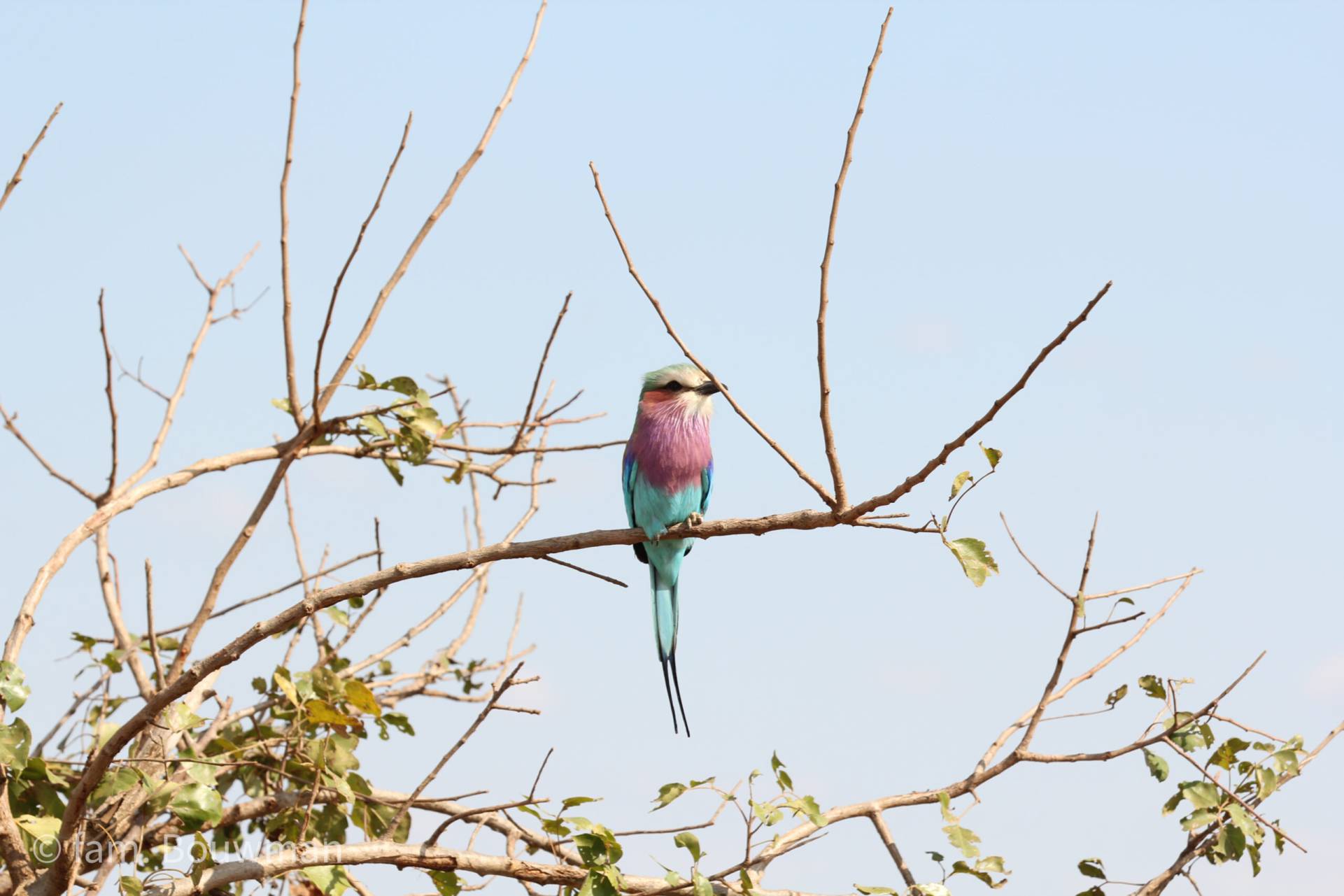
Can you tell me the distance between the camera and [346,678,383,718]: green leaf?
3691 mm

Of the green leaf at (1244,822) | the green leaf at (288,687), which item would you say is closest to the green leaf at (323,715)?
the green leaf at (288,687)

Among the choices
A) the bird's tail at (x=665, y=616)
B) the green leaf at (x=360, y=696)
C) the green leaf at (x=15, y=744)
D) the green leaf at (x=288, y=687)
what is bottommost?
the green leaf at (x=15, y=744)

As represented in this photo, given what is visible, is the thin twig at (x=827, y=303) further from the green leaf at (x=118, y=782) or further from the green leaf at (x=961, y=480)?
the green leaf at (x=118, y=782)

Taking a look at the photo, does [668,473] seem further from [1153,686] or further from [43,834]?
[43,834]

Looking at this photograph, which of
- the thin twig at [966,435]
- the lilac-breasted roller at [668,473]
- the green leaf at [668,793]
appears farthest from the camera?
the lilac-breasted roller at [668,473]

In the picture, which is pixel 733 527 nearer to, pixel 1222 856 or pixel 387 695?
pixel 1222 856

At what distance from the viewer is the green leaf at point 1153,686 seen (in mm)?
3746

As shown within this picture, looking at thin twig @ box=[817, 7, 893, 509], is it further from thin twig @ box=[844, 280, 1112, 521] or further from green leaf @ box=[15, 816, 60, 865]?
green leaf @ box=[15, 816, 60, 865]

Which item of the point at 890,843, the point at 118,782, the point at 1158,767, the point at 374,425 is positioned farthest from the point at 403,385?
the point at 1158,767

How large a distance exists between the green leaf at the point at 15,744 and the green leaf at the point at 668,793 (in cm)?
158

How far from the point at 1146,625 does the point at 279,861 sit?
8.64 ft

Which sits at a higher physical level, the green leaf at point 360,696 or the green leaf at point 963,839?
the green leaf at point 360,696

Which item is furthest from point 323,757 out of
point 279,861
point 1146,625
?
point 1146,625

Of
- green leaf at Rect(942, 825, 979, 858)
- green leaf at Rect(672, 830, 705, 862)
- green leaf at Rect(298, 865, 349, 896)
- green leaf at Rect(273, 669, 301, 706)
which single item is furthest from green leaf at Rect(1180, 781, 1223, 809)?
green leaf at Rect(273, 669, 301, 706)
